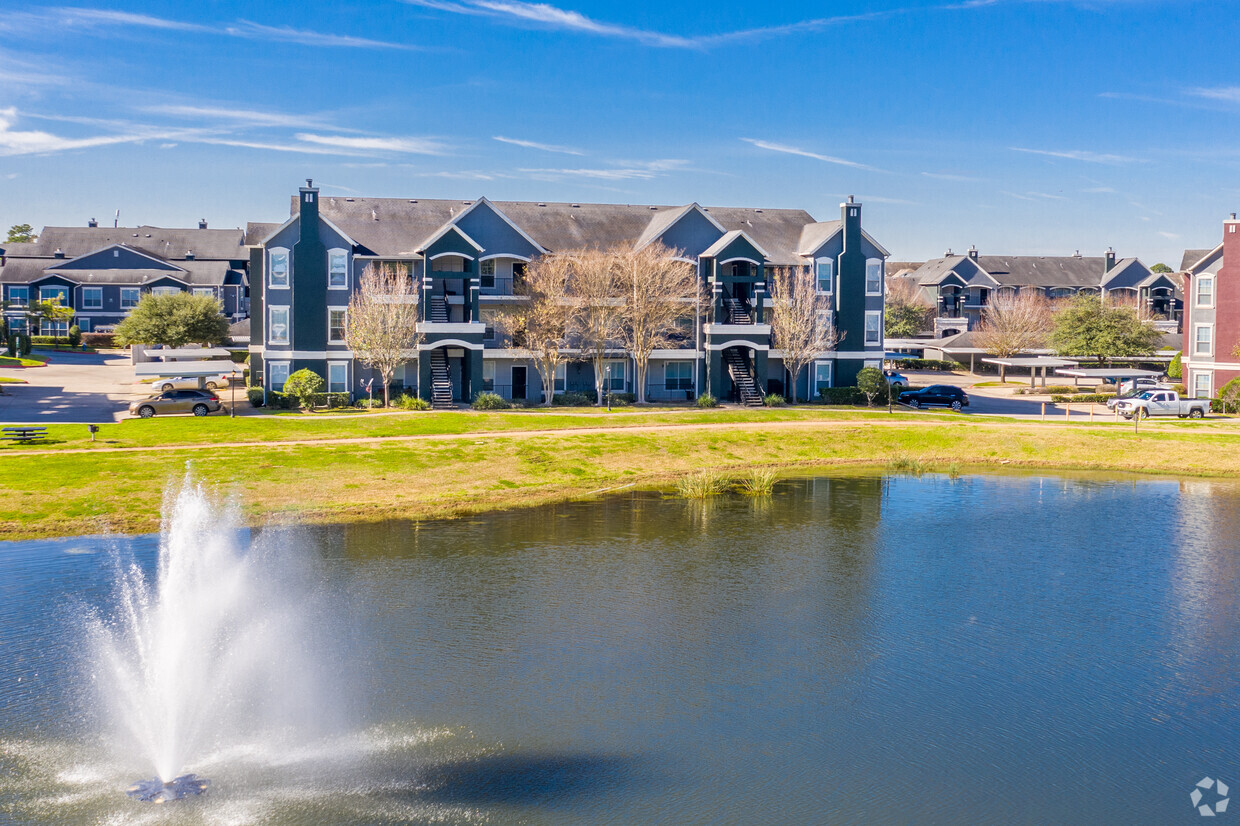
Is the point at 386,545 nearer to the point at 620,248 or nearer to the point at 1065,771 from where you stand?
the point at 1065,771

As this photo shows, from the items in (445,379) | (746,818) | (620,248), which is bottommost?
(746,818)

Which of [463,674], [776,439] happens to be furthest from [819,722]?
[776,439]

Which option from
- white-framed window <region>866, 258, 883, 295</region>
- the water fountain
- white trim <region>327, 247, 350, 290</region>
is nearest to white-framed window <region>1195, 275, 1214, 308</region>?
white-framed window <region>866, 258, 883, 295</region>

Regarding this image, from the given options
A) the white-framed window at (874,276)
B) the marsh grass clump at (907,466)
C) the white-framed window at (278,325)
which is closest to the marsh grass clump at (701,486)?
the marsh grass clump at (907,466)

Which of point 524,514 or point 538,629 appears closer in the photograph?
point 538,629

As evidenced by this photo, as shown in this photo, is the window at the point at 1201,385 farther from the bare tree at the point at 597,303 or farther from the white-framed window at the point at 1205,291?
the bare tree at the point at 597,303

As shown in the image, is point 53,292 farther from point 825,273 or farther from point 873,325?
point 873,325

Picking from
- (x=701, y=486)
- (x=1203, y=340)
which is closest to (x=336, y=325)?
(x=701, y=486)
